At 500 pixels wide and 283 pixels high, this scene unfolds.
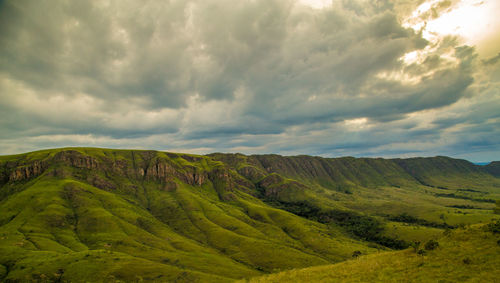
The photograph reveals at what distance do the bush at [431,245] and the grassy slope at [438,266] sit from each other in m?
0.54

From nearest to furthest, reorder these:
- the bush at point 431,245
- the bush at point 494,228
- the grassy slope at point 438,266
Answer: the grassy slope at point 438,266 < the bush at point 494,228 < the bush at point 431,245

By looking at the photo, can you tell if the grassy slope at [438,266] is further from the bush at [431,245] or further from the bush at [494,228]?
the bush at [494,228]

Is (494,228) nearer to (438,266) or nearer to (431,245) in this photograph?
(431,245)

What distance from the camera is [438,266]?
26.8 metres

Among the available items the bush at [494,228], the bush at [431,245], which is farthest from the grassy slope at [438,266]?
the bush at [494,228]

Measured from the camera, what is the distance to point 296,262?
198 m

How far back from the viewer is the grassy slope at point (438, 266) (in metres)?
24.4

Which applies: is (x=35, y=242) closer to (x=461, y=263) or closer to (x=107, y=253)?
(x=107, y=253)

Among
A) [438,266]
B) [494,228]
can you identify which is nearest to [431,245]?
[438,266]

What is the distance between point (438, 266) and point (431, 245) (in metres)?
5.06

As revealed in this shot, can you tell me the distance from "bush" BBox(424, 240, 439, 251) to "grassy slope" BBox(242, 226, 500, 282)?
1.78ft

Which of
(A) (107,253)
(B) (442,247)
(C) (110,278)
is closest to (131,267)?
(C) (110,278)

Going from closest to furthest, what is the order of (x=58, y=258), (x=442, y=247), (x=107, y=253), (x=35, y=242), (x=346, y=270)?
(x=442, y=247) < (x=346, y=270) < (x=58, y=258) < (x=107, y=253) < (x=35, y=242)

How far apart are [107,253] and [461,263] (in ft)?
624
